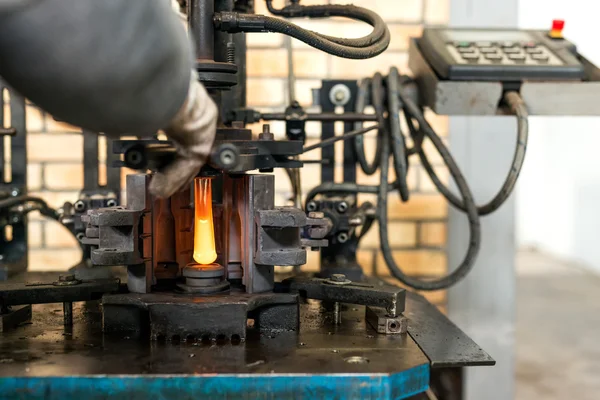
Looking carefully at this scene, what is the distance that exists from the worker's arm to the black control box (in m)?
0.98

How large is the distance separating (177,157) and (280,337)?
385 mm

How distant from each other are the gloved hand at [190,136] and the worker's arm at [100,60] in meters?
0.04

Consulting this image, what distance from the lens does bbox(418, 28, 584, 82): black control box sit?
1695 mm

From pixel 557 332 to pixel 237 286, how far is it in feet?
11.5

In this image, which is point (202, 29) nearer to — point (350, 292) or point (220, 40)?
point (220, 40)

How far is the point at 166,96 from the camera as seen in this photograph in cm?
86

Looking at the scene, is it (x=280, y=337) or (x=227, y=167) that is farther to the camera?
(x=280, y=337)

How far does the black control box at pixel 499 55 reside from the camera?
170 centimetres

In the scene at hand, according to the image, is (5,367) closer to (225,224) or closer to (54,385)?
(54,385)

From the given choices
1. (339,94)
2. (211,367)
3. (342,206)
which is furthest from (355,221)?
(211,367)

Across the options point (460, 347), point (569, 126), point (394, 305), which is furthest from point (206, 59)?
point (569, 126)

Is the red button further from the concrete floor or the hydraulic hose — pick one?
the concrete floor

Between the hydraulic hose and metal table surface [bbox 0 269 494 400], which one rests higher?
the hydraulic hose

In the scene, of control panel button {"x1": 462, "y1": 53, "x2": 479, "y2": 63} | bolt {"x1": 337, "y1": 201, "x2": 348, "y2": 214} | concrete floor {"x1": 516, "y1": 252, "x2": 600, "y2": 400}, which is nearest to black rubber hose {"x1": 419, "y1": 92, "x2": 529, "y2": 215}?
control panel button {"x1": 462, "y1": 53, "x2": 479, "y2": 63}
